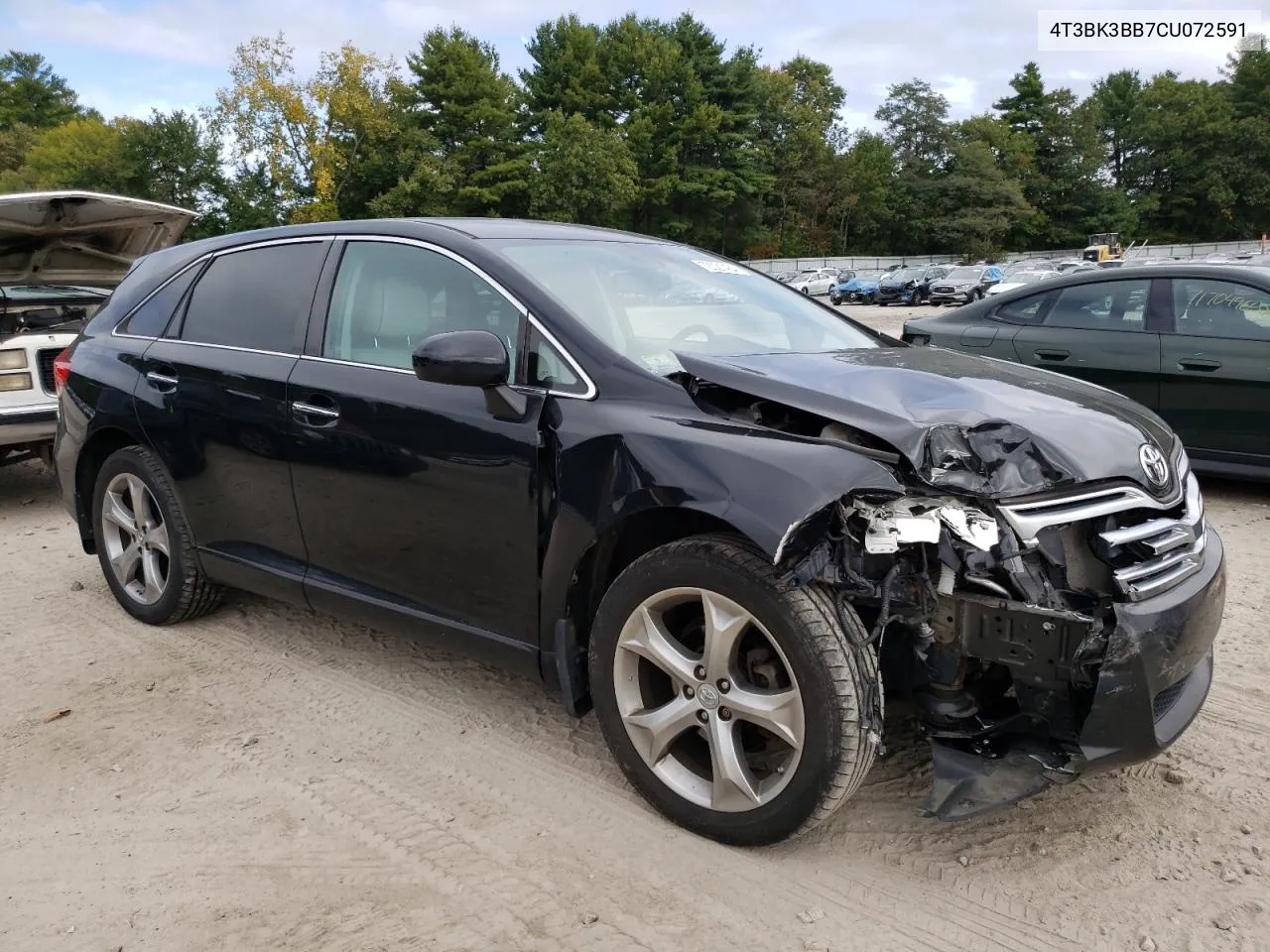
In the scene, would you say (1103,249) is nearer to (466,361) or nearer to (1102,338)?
(1102,338)

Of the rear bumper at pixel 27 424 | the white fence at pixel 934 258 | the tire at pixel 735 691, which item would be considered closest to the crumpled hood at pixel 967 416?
the tire at pixel 735 691

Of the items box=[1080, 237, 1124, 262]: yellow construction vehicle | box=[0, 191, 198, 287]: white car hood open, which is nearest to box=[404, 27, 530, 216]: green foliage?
box=[1080, 237, 1124, 262]: yellow construction vehicle

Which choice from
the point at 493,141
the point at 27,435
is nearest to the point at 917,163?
the point at 493,141

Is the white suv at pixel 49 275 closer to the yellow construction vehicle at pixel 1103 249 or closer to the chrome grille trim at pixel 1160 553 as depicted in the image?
the chrome grille trim at pixel 1160 553

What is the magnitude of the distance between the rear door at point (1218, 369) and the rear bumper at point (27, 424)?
7280mm

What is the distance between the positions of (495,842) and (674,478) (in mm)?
1150

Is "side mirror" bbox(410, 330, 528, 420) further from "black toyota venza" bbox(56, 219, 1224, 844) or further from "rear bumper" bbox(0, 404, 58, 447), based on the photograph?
"rear bumper" bbox(0, 404, 58, 447)

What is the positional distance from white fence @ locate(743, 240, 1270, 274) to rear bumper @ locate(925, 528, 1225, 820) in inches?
2371

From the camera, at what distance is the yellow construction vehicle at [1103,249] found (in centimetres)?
5310

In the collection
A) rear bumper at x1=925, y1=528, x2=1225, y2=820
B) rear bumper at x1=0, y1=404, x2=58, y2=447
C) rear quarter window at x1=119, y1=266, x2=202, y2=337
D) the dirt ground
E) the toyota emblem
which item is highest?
rear quarter window at x1=119, y1=266, x2=202, y2=337

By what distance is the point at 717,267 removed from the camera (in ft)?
12.7

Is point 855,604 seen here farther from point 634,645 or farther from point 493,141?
point 493,141

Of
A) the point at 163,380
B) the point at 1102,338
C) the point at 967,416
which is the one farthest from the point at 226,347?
the point at 1102,338

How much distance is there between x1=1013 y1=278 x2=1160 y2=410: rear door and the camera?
6.25m
